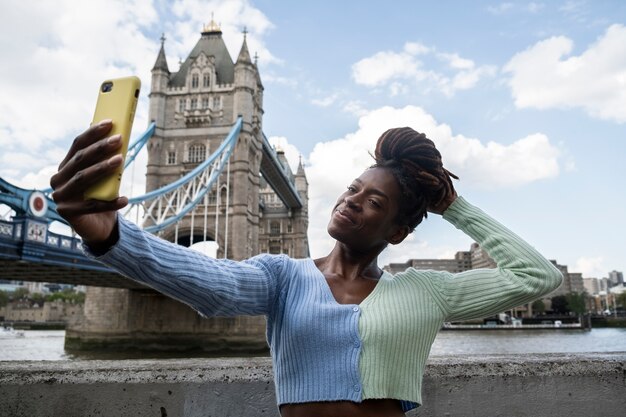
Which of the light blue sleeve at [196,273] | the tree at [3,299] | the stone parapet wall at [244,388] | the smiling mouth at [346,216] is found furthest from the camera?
the tree at [3,299]

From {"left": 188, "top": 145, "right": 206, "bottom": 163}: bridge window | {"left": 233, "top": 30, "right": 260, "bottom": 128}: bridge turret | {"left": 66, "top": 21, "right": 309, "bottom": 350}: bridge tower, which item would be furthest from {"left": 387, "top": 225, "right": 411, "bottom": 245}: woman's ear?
{"left": 188, "top": 145, "right": 206, "bottom": 163}: bridge window

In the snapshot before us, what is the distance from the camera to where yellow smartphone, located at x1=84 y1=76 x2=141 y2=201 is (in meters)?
0.83

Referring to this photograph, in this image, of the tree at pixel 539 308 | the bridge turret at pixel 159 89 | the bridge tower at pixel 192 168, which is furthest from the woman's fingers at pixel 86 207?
the tree at pixel 539 308

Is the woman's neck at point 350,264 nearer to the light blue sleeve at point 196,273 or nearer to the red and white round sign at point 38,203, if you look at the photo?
the light blue sleeve at point 196,273

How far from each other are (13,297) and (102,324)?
6587cm

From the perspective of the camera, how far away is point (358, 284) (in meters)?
1.29

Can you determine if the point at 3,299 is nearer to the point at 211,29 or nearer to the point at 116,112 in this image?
the point at 211,29

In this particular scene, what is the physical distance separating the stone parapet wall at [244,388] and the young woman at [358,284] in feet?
2.05

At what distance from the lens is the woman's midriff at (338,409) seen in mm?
1107

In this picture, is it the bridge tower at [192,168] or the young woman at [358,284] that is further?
the bridge tower at [192,168]

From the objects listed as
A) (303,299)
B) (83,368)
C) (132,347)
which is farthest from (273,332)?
(132,347)

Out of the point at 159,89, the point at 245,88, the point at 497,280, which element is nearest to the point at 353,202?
the point at 497,280

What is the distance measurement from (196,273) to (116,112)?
0.37 meters

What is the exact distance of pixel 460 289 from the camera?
4.35ft
